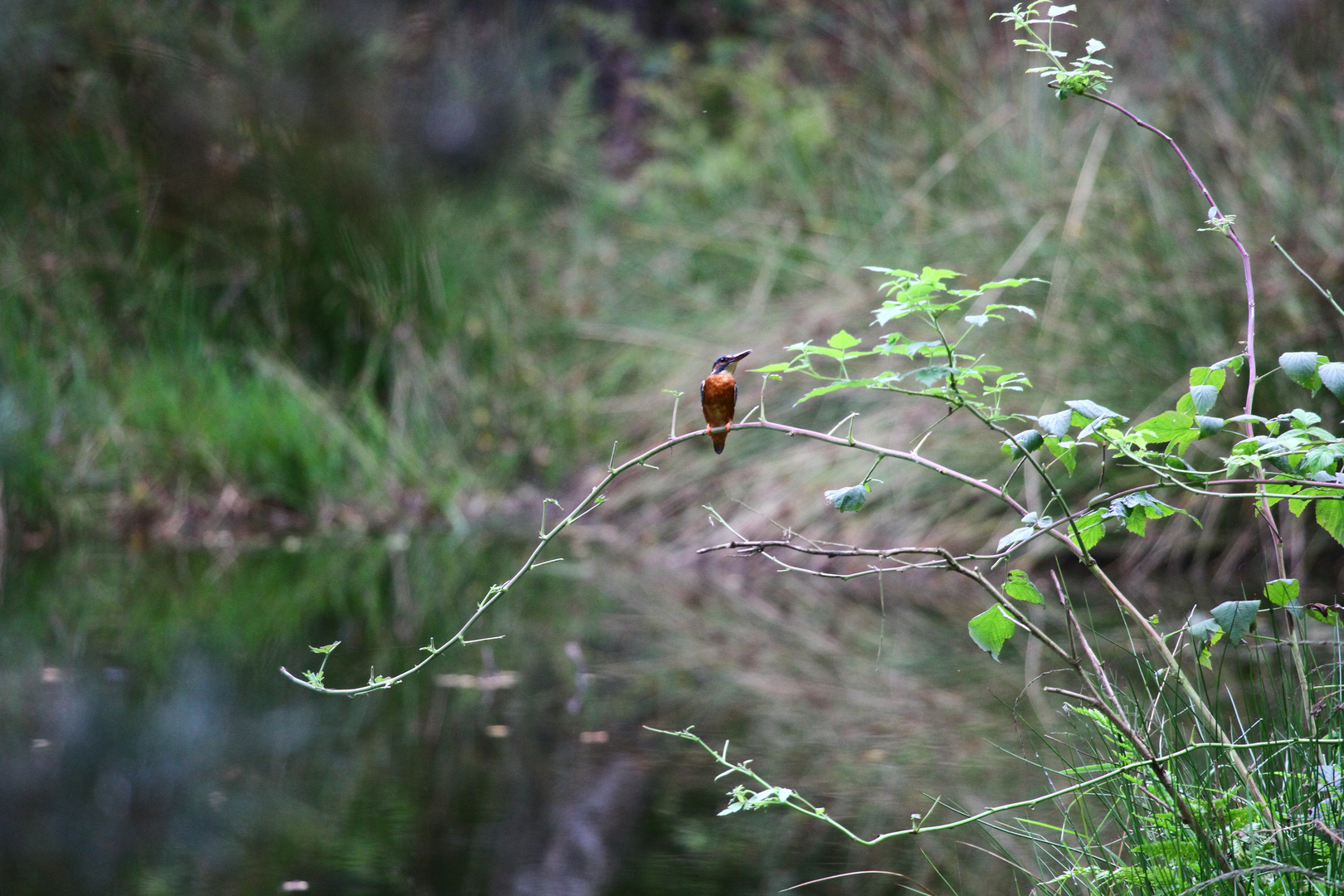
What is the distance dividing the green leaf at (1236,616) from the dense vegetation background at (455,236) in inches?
119

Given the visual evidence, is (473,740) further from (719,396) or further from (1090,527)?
(1090,527)

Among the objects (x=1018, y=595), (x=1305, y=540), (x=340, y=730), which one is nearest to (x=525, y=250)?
(x=1305, y=540)

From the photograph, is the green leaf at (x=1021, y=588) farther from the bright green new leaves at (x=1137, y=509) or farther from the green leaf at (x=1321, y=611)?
the green leaf at (x=1321, y=611)

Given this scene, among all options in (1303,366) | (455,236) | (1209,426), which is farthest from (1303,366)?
(455,236)

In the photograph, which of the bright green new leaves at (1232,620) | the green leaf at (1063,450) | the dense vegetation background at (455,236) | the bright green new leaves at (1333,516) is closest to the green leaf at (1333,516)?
the bright green new leaves at (1333,516)

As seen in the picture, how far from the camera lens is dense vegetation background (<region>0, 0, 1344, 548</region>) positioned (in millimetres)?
4398

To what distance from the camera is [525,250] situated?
699 centimetres

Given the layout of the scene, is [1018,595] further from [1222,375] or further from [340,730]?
[340,730]

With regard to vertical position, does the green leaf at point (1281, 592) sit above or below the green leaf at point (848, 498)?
below

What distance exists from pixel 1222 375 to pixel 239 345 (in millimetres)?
5206

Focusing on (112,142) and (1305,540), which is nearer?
(1305,540)

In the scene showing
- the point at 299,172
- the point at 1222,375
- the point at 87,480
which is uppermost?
the point at 1222,375

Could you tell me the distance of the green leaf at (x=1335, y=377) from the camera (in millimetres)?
1163

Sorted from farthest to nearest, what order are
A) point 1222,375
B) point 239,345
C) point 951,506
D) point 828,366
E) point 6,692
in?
1. point 828,366
2. point 239,345
3. point 951,506
4. point 6,692
5. point 1222,375
